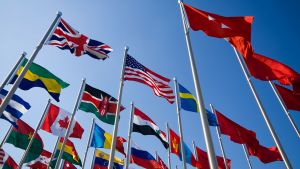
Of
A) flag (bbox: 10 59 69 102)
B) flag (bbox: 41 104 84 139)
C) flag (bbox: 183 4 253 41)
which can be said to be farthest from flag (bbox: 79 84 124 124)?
flag (bbox: 183 4 253 41)

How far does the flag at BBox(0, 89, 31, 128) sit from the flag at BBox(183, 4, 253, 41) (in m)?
11.0

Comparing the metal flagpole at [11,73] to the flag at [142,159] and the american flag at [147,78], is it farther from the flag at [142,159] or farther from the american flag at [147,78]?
the flag at [142,159]

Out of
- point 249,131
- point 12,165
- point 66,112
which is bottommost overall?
point 12,165

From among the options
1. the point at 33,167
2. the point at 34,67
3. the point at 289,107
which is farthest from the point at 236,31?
the point at 33,167

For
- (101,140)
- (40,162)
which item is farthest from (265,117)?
(40,162)

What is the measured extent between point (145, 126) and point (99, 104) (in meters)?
3.41

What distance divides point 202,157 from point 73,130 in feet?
35.5

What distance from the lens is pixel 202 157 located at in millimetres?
21266

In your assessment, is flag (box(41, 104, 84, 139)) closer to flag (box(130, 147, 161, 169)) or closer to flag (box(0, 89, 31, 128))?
flag (box(0, 89, 31, 128))

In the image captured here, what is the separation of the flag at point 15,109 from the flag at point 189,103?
9.95m

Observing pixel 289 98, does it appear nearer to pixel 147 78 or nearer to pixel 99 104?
pixel 147 78

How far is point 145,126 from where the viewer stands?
1691cm

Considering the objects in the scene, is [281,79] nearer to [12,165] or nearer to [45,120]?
[45,120]

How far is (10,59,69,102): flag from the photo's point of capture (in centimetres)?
1354
